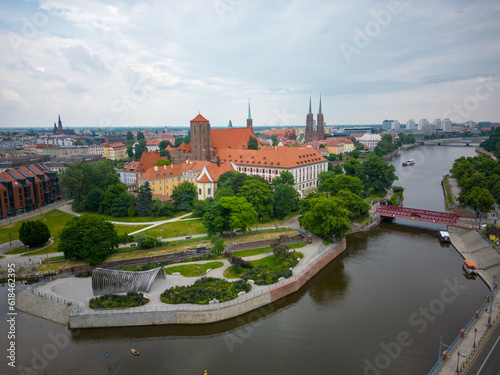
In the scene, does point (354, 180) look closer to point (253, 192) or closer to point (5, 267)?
point (253, 192)

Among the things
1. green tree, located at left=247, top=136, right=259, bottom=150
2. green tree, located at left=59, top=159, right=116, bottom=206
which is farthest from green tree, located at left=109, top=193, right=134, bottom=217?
green tree, located at left=247, top=136, right=259, bottom=150

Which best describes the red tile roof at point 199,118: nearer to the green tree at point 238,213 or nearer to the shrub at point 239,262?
the green tree at point 238,213

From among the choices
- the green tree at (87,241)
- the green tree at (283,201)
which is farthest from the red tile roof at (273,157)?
the green tree at (87,241)

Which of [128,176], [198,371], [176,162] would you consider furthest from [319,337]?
[128,176]

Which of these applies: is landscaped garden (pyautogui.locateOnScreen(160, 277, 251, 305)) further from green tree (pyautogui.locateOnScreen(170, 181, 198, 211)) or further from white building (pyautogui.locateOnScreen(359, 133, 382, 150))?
white building (pyautogui.locateOnScreen(359, 133, 382, 150))

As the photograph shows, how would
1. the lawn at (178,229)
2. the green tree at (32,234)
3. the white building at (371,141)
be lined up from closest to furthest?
the green tree at (32,234), the lawn at (178,229), the white building at (371,141)

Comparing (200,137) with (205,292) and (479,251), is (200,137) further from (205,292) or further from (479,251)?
(479,251)

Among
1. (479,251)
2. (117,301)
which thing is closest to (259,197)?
(117,301)

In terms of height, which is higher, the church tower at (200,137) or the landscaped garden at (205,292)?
the church tower at (200,137)
